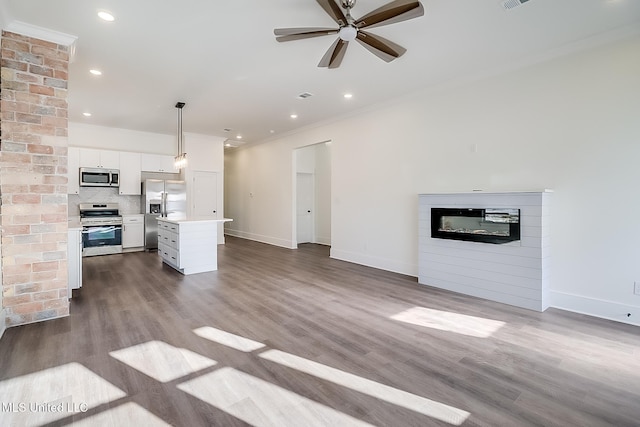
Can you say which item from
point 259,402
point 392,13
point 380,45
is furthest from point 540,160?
point 259,402

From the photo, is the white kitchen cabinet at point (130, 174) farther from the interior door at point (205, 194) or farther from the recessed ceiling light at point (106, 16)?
the recessed ceiling light at point (106, 16)

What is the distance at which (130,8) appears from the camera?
9.14 feet

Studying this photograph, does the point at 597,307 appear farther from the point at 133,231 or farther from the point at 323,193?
Result: the point at 133,231

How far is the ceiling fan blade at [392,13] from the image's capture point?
235 centimetres

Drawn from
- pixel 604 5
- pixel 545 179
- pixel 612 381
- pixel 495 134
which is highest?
pixel 604 5

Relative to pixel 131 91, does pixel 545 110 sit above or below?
below

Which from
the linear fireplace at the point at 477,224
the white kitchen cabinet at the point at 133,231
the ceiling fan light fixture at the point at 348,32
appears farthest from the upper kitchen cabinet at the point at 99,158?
the linear fireplace at the point at 477,224

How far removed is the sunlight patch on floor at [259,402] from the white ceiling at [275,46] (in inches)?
122

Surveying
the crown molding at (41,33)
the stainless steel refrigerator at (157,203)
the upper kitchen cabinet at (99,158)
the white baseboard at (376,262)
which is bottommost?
the white baseboard at (376,262)

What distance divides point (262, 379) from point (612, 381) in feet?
8.16

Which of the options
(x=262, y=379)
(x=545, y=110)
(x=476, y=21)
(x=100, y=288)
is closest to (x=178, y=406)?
(x=262, y=379)

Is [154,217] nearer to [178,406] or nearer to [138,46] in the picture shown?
[138,46]

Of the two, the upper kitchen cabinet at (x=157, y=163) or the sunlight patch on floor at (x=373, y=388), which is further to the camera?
the upper kitchen cabinet at (x=157, y=163)

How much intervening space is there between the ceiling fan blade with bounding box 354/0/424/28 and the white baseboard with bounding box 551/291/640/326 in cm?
348
